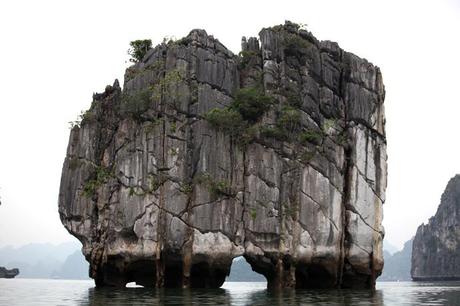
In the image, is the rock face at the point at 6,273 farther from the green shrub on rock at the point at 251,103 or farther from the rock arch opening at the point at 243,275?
the green shrub on rock at the point at 251,103

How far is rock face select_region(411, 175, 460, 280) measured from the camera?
12362cm

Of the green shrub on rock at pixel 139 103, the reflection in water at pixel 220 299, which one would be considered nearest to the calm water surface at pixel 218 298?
the reflection in water at pixel 220 299

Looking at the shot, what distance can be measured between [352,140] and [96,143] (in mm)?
18760

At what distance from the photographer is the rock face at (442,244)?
123625mm

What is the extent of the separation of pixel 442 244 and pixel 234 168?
107 m

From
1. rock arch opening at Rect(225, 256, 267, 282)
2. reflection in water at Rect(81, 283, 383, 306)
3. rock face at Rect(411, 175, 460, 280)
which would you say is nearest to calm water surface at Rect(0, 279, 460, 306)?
reflection in water at Rect(81, 283, 383, 306)

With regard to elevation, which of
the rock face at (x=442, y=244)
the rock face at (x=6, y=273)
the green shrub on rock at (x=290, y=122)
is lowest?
the rock face at (x=6, y=273)

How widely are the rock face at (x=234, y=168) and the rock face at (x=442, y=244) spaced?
299 feet

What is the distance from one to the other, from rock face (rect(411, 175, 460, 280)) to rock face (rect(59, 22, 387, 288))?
9111cm

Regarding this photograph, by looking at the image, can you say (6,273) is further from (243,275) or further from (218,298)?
(218,298)

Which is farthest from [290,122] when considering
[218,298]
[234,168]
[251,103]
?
[218,298]

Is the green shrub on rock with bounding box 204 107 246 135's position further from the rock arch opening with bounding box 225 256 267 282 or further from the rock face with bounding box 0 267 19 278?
the rock arch opening with bounding box 225 256 267 282

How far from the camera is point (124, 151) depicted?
1497 inches

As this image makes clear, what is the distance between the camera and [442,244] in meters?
130
